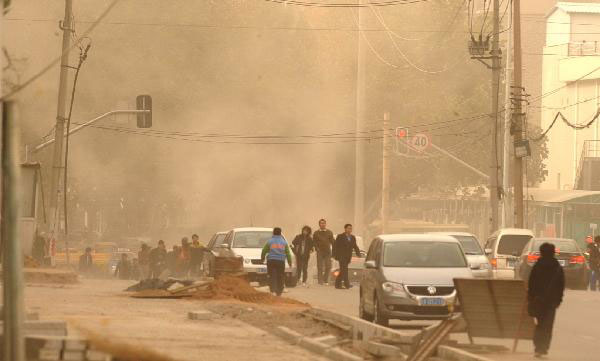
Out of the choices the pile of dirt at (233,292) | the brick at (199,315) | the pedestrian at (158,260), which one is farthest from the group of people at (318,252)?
the pedestrian at (158,260)

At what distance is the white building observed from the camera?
92750 millimetres

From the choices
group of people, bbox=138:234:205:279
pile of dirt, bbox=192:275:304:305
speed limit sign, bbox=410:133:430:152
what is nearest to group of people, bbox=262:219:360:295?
pile of dirt, bbox=192:275:304:305

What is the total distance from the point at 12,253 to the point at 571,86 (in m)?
87.8

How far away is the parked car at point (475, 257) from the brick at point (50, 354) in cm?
1711

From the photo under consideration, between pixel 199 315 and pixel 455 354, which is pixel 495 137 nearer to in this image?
Answer: pixel 199 315

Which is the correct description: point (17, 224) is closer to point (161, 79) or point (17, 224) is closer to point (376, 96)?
point (161, 79)

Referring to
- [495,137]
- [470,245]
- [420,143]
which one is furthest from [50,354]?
[420,143]

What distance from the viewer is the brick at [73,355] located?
12.8 metres

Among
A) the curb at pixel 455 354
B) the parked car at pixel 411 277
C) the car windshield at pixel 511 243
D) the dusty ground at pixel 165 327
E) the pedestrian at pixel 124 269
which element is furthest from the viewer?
the pedestrian at pixel 124 269

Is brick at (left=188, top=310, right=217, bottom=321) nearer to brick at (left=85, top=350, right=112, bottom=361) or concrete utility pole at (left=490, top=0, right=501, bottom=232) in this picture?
brick at (left=85, top=350, right=112, bottom=361)

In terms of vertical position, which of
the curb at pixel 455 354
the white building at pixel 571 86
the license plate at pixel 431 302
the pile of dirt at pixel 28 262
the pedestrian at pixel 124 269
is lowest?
the pedestrian at pixel 124 269

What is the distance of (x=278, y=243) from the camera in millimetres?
31469

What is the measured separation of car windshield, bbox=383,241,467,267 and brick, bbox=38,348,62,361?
11.1 meters

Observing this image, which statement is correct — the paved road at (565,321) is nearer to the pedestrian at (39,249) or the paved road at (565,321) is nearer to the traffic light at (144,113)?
the traffic light at (144,113)
